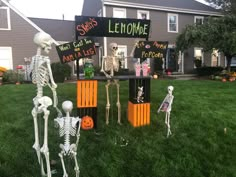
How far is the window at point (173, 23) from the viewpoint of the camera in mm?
18734

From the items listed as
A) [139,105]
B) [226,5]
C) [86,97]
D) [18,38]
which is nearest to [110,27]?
[86,97]

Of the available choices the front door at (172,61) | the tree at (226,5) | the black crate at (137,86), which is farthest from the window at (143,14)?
the black crate at (137,86)

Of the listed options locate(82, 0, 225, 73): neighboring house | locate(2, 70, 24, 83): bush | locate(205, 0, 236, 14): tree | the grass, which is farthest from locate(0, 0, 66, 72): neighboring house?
locate(205, 0, 236, 14): tree

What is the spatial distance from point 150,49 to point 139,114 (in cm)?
131

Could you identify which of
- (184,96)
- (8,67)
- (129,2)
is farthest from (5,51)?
(184,96)

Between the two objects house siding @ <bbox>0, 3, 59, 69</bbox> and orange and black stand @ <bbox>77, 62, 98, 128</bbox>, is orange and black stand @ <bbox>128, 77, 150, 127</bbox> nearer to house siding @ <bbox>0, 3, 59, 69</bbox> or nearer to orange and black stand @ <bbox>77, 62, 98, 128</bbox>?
orange and black stand @ <bbox>77, 62, 98, 128</bbox>

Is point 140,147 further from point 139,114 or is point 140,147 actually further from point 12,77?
point 12,77

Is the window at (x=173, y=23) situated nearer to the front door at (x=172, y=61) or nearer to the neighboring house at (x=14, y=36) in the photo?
the front door at (x=172, y=61)

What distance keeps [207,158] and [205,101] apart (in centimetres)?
318

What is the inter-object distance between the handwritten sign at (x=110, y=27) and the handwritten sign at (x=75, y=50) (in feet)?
1.18

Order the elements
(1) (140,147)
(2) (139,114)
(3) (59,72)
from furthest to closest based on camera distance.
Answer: (3) (59,72) < (2) (139,114) < (1) (140,147)

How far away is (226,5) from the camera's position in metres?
18.3

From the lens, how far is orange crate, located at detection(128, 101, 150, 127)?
483cm

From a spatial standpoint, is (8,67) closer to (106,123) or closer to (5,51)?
(5,51)
